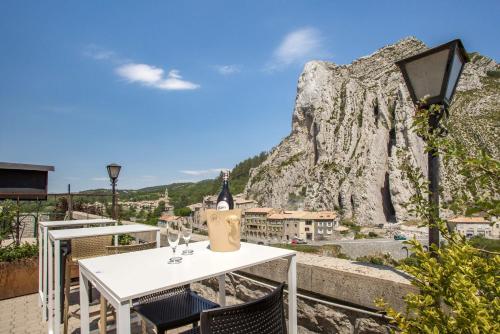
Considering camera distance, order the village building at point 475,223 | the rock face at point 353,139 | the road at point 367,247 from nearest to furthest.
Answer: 1. the village building at point 475,223
2. the road at point 367,247
3. the rock face at point 353,139

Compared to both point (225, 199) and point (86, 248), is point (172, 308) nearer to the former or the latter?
point (225, 199)

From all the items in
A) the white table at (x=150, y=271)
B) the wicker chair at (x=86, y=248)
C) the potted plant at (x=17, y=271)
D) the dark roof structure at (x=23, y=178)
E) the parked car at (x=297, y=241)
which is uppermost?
the dark roof structure at (x=23, y=178)

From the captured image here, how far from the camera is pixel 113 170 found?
7941 millimetres

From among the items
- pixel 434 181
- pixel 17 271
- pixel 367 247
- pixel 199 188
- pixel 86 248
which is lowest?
pixel 367 247

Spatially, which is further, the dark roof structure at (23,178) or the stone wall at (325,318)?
the dark roof structure at (23,178)

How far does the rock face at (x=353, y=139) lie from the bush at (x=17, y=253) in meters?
45.5

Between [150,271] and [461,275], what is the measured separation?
1282mm

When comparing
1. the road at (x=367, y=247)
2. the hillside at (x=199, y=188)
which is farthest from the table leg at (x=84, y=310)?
the hillside at (x=199, y=188)

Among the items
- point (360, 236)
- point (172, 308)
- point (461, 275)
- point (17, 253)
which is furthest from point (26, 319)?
point (360, 236)

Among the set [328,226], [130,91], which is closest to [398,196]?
[328,226]

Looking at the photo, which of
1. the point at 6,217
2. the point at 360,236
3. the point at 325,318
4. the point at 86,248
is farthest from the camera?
the point at 360,236

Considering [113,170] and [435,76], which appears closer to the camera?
[435,76]

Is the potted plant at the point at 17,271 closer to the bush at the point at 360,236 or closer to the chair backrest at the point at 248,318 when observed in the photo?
the chair backrest at the point at 248,318

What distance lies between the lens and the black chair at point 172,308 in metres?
1.68
